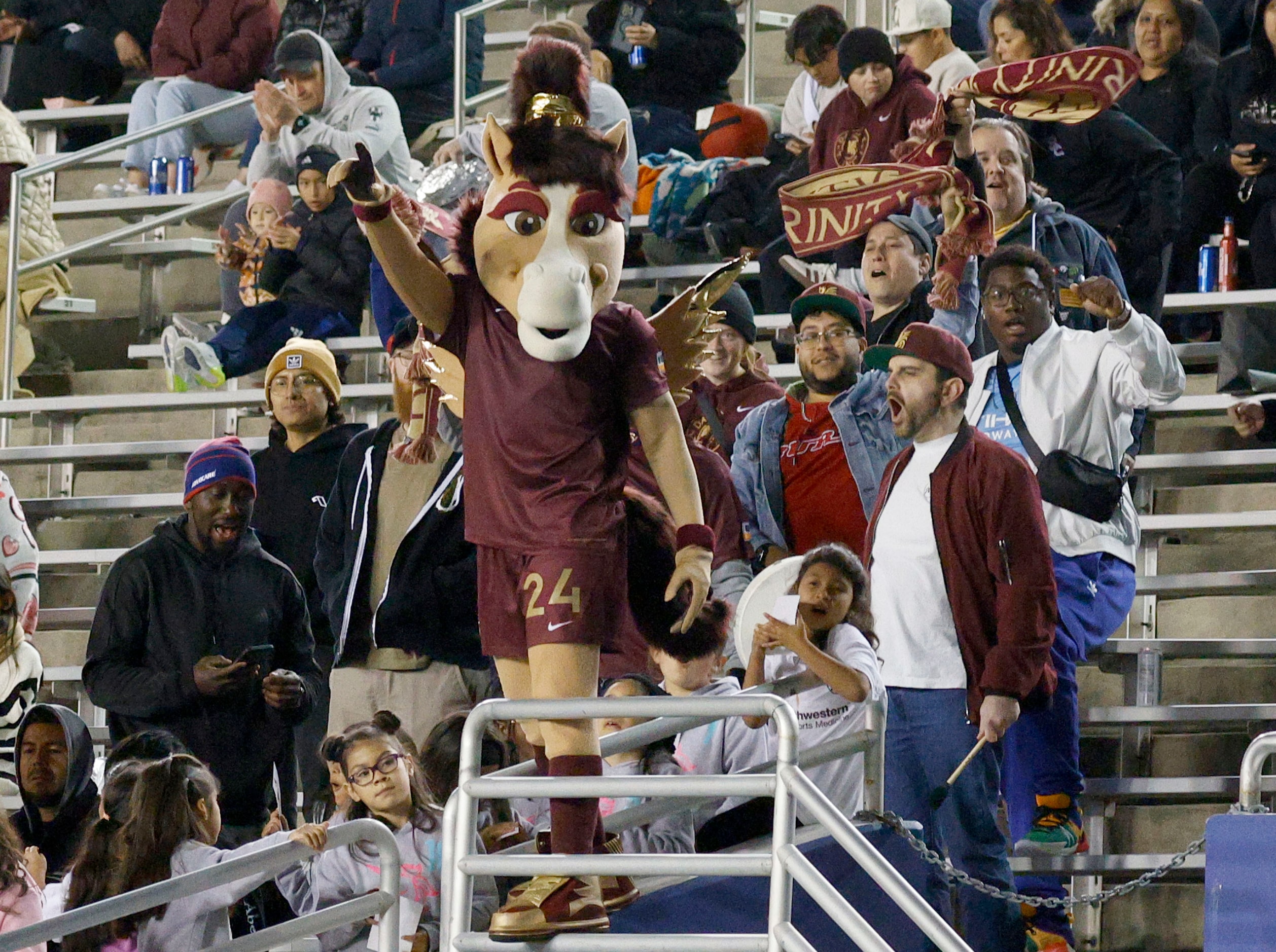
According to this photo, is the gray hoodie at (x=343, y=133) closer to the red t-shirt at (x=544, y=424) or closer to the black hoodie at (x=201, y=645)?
the black hoodie at (x=201, y=645)

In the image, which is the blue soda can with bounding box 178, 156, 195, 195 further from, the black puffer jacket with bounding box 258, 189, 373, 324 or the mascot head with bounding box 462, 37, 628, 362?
the mascot head with bounding box 462, 37, 628, 362

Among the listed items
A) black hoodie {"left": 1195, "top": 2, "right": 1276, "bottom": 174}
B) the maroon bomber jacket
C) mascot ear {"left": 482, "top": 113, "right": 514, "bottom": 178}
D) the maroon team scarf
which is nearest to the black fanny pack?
the maroon bomber jacket

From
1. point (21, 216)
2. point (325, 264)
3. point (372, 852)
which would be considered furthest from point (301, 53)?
point (372, 852)

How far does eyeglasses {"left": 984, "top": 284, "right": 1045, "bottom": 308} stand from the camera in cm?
609

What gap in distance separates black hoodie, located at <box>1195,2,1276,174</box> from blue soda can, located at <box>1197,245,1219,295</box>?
0.34 metres

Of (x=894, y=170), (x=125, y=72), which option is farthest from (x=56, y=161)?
(x=894, y=170)

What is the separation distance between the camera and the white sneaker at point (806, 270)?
7.39 m

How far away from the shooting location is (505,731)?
5648 mm

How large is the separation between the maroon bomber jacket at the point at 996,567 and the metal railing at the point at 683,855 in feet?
5.51

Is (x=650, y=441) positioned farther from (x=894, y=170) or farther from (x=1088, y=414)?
(x=894, y=170)

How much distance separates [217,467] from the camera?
6324 millimetres

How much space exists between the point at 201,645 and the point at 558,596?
Answer: 98.8 inches

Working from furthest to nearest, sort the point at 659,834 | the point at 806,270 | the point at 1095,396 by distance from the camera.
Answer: the point at 806,270 < the point at 1095,396 < the point at 659,834

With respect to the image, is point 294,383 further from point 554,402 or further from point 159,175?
point 159,175
